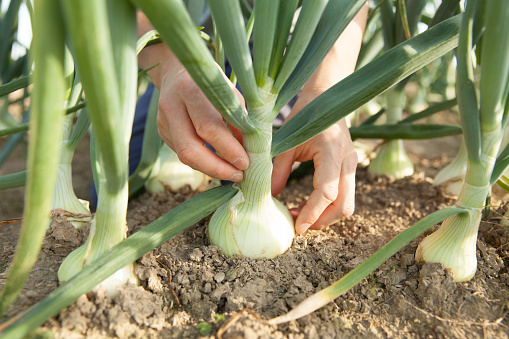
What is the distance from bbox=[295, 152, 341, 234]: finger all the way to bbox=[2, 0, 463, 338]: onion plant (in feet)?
0.12

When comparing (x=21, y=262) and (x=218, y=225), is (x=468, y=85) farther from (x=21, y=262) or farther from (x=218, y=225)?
(x=21, y=262)

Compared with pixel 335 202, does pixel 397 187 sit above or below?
below

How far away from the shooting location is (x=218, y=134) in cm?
70

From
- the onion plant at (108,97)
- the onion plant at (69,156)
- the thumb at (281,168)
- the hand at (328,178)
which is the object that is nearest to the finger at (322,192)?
the hand at (328,178)

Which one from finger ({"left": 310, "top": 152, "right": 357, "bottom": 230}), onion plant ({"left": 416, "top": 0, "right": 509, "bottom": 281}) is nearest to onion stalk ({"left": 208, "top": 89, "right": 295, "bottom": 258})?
finger ({"left": 310, "top": 152, "right": 357, "bottom": 230})

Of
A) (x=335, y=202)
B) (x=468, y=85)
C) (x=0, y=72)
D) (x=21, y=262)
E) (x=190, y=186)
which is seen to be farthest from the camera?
(x=0, y=72)

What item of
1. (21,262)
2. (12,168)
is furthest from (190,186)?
(12,168)

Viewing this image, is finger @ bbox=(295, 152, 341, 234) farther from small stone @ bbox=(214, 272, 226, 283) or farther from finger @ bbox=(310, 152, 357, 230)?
small stone @ bbox=(214, 272, 226, 283)

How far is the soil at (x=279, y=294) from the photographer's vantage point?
57cm

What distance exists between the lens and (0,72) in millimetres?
1314

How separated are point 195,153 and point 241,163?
0.10 m

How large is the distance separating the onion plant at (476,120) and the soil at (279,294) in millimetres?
39

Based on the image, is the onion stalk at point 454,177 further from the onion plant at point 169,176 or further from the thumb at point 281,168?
the onion plant at point 169,176

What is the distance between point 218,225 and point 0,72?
1080mm
